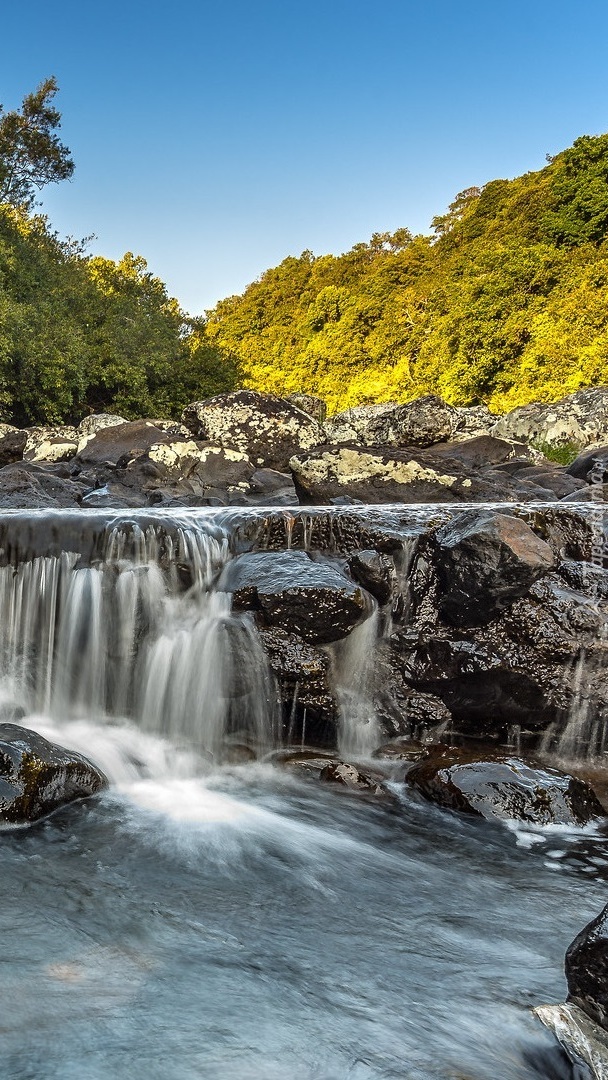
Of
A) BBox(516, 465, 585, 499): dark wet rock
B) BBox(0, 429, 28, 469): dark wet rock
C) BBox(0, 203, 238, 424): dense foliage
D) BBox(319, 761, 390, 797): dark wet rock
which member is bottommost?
BBox(319, 761, 390, 797): dark wet rock

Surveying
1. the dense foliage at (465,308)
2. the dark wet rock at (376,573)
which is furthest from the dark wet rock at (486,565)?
the dense foliage at (465,308)

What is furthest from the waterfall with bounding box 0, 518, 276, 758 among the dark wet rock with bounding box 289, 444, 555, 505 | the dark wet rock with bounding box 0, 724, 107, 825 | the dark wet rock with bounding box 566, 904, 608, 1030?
the dark wet rock with bounding box 289, 444, 555, 505

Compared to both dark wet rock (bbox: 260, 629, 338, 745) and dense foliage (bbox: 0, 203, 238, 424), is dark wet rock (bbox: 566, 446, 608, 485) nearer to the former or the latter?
dark wet rock (bbox: 260, 629, 338, 745)

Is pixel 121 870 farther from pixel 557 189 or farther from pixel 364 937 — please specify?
pixel 557 189

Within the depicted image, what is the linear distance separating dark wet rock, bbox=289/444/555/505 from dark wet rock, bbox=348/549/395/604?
127 inches

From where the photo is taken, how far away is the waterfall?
5.06 metres

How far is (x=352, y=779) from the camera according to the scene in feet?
14.4

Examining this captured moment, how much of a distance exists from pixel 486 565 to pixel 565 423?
13935 millimetres

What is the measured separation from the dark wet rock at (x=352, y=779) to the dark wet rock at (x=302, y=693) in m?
0.47

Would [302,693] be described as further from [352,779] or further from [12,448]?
[12,448]

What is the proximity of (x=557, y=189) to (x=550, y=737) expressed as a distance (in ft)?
110

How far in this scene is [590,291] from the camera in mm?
27500

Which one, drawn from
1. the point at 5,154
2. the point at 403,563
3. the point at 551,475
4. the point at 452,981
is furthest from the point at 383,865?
the point at 5,154

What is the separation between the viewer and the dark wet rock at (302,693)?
16.1 feet
